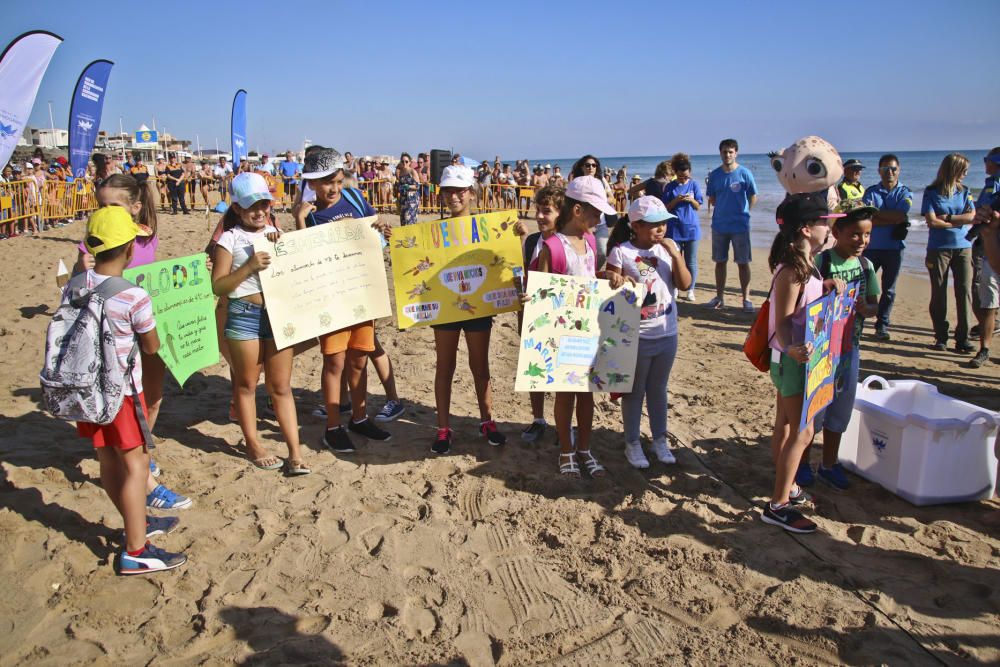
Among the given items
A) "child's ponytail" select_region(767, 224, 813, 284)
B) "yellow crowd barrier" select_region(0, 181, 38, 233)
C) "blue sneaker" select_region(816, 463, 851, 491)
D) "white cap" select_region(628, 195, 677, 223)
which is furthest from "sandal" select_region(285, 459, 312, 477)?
"yellow crowd barrier" select_region(0, 181, 38, 233)

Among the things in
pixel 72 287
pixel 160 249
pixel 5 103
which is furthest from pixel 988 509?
pixel 160 249

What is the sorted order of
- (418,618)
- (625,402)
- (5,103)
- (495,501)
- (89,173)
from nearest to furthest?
(418,618) → (495,501) → (625,402) → (5,103) → (89,173)

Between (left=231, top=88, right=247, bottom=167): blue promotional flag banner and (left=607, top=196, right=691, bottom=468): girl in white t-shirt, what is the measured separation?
2066cm

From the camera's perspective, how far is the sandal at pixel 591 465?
4.70m

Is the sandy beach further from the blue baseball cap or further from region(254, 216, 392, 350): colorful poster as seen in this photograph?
the blue baseball cap

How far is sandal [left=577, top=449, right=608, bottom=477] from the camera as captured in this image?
4.70 m

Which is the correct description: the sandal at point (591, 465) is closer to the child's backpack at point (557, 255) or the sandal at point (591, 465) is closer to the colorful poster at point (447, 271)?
the colorful poster at point (447, 271)

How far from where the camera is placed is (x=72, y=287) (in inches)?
129

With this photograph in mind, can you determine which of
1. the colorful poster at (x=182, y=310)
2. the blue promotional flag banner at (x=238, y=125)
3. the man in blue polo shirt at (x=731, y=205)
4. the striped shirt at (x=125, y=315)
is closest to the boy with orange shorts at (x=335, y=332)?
the colorful poster at (x=182, y=310)

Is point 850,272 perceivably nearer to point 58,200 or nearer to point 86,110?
point 86,110

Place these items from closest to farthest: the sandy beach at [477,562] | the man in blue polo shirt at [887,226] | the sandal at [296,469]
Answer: the sandy beach at [477,562] < the sandal at [296,469] < the man in blue polo shirt at [887,226]

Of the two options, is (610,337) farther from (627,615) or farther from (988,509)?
(988,509)

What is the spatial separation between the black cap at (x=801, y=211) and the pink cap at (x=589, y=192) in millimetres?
1070

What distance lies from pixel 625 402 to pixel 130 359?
3.14 m
